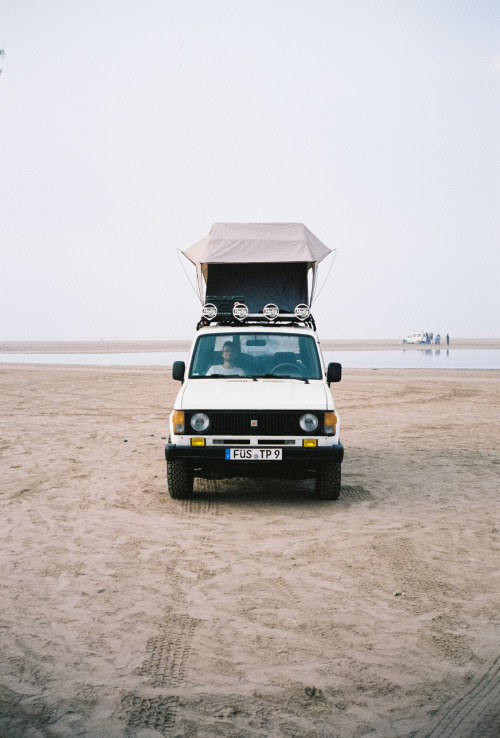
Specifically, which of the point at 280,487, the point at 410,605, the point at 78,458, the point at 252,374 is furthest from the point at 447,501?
the point at 78,458

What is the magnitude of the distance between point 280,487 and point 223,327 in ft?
6.86

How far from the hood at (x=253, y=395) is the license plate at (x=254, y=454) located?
425mm

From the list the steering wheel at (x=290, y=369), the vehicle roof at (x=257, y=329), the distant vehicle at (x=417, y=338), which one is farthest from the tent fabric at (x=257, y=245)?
the distant vehicle at (x=417, y=338)

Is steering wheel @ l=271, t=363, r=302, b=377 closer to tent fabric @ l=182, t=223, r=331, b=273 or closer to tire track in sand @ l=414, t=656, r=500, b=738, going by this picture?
tent fabric @ l=182, t=223, r=331, b=273

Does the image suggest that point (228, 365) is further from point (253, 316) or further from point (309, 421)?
point (309, 421)

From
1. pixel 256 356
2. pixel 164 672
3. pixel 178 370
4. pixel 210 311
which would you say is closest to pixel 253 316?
pixel 210 311

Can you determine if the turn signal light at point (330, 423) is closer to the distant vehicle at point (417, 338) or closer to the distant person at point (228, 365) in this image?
the distant person at point (228, 365)

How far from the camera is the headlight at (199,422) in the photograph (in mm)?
6859

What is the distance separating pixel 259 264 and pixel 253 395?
4.13 meters

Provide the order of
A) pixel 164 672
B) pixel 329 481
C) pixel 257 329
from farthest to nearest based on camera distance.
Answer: pixel 257 329 < pixel 329 481 < pixel 164 672

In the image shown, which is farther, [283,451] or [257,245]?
[257,245]

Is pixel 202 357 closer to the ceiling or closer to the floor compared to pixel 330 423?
closer to the ceiling

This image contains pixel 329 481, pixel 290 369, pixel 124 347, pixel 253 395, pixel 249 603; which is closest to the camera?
pixel 249 603

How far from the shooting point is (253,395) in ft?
23.3
